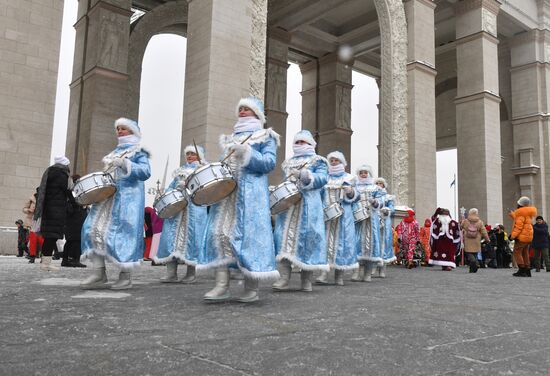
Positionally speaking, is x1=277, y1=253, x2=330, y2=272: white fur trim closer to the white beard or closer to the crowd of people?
the crowd of people

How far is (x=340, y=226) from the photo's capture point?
6.82 metres

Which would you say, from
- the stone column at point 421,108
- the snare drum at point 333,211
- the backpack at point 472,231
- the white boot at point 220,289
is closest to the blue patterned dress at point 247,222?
the white boot at point 220,289

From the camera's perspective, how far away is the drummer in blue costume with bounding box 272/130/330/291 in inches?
220

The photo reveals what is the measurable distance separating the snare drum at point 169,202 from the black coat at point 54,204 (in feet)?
6.02

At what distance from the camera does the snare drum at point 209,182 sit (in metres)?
3.94

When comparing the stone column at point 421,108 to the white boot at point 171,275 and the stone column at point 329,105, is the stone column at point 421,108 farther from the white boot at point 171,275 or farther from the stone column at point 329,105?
the white boot at point 171,275

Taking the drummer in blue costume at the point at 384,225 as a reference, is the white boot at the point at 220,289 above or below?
below

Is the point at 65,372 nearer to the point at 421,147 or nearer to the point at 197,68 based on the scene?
the point at 197,68

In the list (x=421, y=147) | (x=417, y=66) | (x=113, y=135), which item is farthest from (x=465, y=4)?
(x=113, y=135)

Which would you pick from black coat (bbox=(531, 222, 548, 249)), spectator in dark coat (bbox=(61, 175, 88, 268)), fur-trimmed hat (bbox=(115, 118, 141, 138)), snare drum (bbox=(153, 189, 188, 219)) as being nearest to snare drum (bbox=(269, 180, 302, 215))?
snare drum (bbox=(153, 189, 188, 219))

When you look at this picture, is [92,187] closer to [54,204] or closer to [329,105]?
[54,204]

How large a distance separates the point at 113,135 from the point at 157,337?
1537 cm

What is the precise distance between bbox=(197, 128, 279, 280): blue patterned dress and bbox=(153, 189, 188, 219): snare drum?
2.17 metres

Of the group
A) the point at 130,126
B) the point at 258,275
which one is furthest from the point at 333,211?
the point at 130,126
